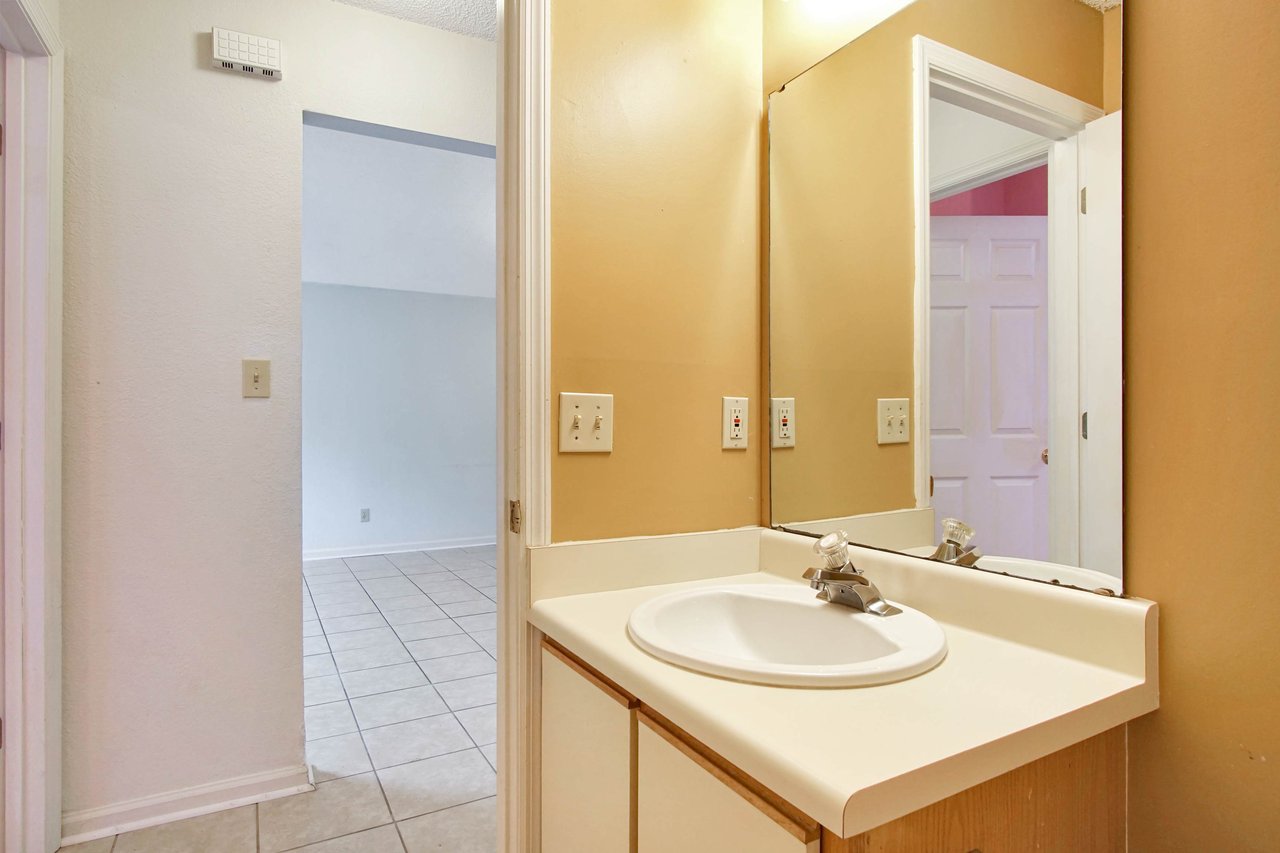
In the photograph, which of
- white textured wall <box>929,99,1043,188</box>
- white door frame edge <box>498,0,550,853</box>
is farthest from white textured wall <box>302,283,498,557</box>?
white textured wall <box>929,99,1043,188</box>

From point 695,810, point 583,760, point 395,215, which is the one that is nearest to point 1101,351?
point 695,810

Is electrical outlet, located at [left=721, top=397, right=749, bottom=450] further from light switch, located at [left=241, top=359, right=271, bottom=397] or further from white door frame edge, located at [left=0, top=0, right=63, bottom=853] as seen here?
white door frame edge, located at [left=0, top=0, right=63, bottom=853]

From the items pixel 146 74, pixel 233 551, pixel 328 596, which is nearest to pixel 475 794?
pixel 233 551

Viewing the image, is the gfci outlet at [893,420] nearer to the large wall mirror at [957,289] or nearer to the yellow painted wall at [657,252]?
the large wall mirror at [957,289]

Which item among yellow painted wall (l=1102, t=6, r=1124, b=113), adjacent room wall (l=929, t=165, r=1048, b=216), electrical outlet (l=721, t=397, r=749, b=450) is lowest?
electrical outlet (l=721, t=397, r=749, b=450)

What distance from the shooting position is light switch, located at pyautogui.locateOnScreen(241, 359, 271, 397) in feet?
6.04

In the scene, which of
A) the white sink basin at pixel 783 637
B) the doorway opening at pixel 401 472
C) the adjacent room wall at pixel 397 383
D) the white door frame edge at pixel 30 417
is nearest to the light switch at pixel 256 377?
the white door frame edge at pixel 30 417

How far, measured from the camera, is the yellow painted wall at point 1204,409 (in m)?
0.70

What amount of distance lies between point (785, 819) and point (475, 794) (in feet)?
5.18

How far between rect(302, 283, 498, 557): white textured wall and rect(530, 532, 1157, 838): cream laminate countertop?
5.08 m

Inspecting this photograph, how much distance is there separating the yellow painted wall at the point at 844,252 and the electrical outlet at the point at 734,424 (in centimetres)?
8

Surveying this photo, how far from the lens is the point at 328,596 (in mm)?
4117

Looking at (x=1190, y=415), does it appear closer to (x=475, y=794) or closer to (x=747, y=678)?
(x=747, y=678)

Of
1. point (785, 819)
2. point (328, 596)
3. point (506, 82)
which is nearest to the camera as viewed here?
point (785, 819)
